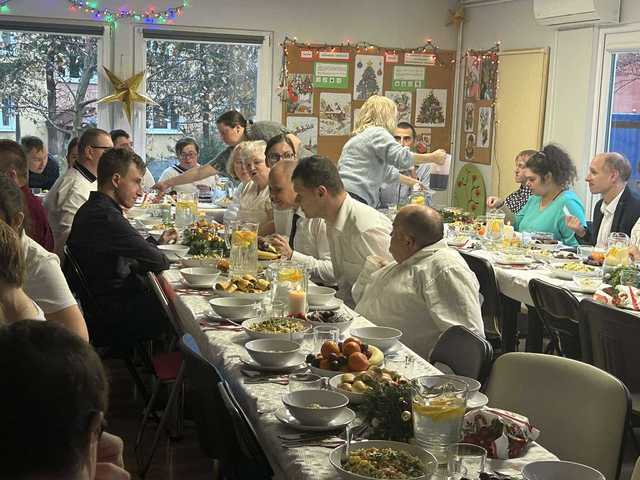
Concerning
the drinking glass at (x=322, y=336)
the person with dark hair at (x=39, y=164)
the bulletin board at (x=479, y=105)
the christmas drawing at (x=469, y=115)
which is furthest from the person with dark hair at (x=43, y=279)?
the christmas drawing at (x=469, y=115)

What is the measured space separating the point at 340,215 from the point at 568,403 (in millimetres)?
2078

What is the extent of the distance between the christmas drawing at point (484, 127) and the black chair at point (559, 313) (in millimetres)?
4797

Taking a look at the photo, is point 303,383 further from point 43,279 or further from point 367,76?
point 367,76

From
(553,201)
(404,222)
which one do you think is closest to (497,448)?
(404,222)

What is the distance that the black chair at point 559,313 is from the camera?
13.6 ft

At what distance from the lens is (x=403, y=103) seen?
9.52m

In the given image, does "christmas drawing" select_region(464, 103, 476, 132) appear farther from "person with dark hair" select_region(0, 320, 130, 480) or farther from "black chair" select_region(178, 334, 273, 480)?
"person with dark hair" select_region(0, 320, 130, 480)

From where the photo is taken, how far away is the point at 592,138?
757 centimetres

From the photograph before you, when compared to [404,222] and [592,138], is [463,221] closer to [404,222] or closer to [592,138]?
[592,138]

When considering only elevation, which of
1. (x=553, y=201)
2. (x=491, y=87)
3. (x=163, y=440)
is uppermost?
(x=491, y=87)

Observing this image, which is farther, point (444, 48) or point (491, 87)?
point (444, 48)

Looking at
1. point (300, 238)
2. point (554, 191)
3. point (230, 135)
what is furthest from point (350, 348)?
point (230, 135)

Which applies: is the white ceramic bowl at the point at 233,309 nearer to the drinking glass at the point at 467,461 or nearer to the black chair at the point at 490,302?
the drinking glass at the point at 467,461

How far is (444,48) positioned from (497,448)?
7.94 meters
